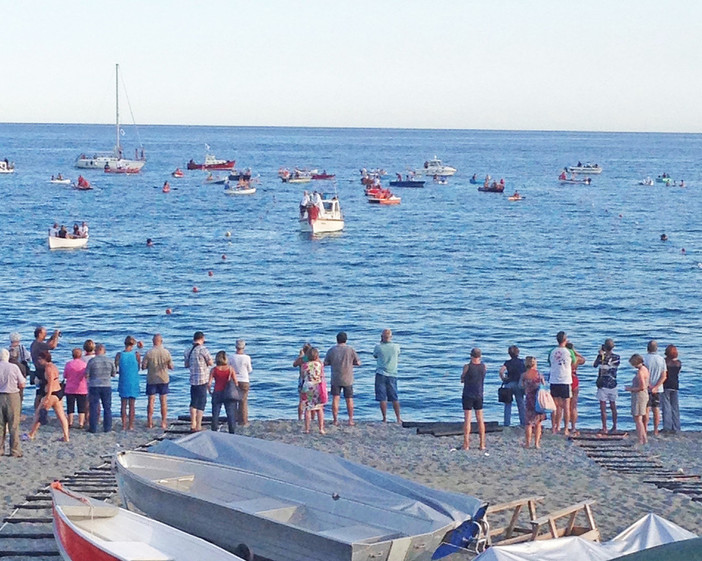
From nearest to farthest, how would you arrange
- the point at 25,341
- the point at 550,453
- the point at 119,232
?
1. the point at 550,453
2. the point at 25,341
3. the point at 119,232

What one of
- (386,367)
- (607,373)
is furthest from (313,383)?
(607,373)

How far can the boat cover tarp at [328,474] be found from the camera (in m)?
11.5

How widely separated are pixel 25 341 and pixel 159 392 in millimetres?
20200

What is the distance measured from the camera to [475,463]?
1592cm

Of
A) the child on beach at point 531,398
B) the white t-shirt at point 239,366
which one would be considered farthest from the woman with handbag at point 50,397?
the child on beach at point 531,398

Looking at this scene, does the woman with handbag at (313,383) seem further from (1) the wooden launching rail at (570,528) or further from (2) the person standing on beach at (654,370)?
(1) the wooden launching rail at (570,528)

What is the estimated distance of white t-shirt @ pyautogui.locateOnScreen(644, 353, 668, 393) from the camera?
1734 cm

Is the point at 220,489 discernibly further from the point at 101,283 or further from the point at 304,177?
the point at 304,177

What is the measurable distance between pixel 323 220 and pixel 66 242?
16.1 m

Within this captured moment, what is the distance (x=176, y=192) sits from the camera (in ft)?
358

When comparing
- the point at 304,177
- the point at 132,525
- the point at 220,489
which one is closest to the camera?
the point at 132,525

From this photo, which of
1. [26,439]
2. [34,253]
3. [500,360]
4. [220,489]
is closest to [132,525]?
[220,489]

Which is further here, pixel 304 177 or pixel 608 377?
pixel 304 177

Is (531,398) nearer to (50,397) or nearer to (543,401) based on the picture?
(543,401)
